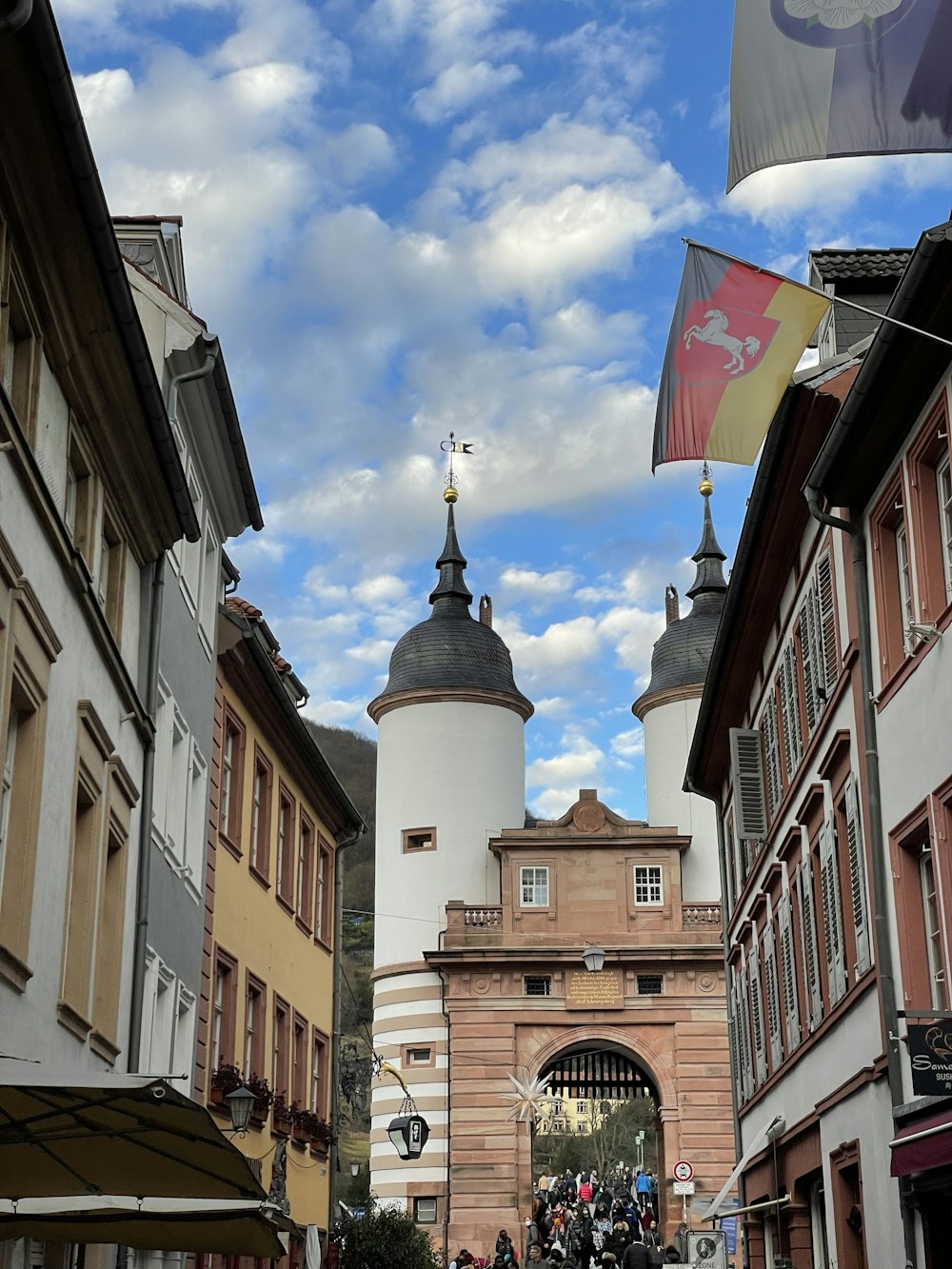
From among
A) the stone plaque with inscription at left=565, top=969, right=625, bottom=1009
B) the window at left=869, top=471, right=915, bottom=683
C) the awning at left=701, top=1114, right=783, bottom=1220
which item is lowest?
the awning at left=701, top=1114, right=783, bottom=1220

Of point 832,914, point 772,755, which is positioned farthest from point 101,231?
point 772,755

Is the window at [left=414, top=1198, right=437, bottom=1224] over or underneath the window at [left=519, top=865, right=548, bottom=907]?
underneath

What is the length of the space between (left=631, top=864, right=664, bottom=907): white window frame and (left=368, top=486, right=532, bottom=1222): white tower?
Answer: 443 cm

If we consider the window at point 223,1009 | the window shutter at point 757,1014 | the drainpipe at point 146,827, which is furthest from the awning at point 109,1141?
the window shutter at point 757,1014

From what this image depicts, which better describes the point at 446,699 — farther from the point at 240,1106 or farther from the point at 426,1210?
the point at 240,1106

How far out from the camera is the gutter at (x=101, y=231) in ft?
36.4

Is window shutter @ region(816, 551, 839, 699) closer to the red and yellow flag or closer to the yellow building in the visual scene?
the red and yellow flag

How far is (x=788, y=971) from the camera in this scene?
22.8 metres

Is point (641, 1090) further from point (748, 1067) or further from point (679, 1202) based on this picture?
point (748, 1067)

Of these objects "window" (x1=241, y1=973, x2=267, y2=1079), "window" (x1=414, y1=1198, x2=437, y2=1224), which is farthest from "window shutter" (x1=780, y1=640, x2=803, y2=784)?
"window" (x1=414, y1=1198, x2=437, y2=1224)

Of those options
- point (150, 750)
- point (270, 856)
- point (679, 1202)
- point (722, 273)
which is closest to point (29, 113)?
point (722, 273)

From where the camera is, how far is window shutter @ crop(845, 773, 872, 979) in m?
16.7

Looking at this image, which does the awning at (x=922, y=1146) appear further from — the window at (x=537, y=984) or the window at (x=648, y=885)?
the window at (x=648, y=885)

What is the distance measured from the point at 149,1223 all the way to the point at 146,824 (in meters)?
6.98
